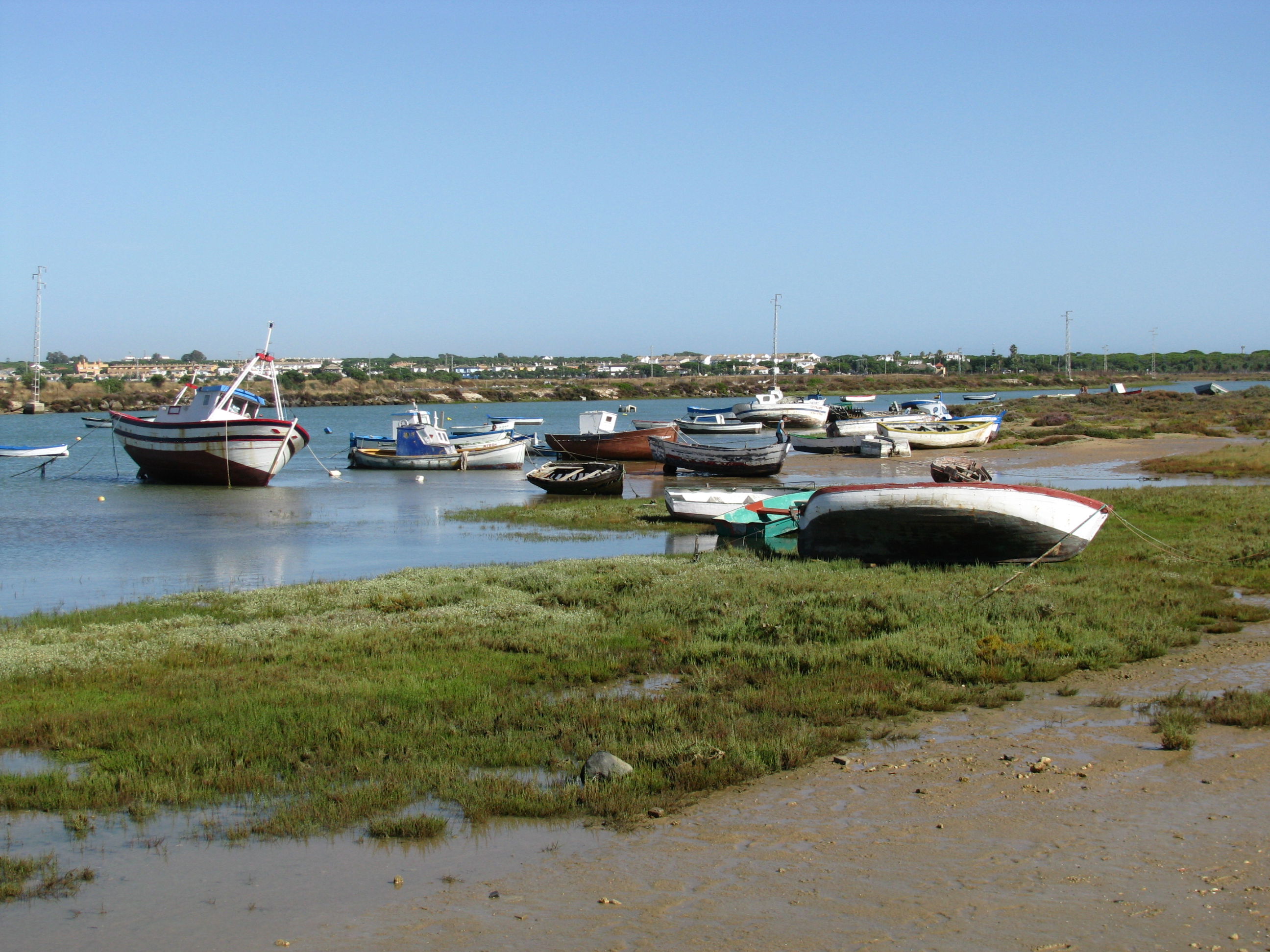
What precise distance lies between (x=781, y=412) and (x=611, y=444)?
2595 centimetres

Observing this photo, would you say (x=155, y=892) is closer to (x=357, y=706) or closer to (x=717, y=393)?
(x=357, y=706)

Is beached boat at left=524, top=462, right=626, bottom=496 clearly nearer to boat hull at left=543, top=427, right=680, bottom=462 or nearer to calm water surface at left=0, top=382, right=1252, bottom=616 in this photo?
calm water surface at left=0, top=382, right=1252, bottom=616

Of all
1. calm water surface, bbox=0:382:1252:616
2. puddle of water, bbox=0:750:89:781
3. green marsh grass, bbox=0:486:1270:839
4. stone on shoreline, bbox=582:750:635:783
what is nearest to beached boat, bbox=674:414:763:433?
calm water surface, bbox=0:382:1252:616

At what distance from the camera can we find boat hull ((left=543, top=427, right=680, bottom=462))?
43.8m

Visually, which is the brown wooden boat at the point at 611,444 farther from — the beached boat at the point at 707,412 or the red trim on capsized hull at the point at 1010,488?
the red trim on capsized hull at the point at 1010,488

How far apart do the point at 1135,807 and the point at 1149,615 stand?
17.1ft

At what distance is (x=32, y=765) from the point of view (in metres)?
7.58

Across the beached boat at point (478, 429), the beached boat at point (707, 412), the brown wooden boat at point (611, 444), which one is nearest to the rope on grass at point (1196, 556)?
the brown wooden boat at point (611, 444)

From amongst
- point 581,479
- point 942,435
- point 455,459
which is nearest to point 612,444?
point 455,459

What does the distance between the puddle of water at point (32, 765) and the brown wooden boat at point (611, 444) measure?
117 feet

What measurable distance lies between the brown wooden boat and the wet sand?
3612 centimetres

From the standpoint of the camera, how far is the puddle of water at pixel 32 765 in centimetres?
733

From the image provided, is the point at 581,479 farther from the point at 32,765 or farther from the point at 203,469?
the point at 32,765

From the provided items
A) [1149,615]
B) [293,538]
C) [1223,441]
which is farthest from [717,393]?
[1149,615]
